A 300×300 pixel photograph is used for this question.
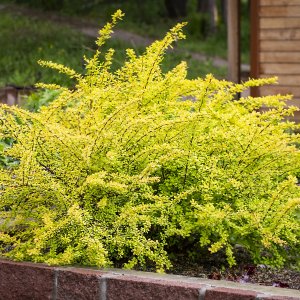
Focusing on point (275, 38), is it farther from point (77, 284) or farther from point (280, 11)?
point (77, 284)

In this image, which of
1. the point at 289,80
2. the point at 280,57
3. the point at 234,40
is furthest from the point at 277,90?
the point at 234,40

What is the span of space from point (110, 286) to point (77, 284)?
0.20 m

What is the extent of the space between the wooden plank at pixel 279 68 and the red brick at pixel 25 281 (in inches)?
320

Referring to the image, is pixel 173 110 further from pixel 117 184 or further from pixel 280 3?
pixel 280 3

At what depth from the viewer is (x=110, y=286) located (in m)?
4.66

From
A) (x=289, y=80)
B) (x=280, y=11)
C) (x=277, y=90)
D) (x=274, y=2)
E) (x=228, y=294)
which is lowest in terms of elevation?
(x=228, y=294)

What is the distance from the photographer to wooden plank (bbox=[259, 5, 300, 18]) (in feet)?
41.4

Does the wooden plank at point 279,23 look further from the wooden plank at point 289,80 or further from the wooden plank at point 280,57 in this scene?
the wooden plank at point 289,80

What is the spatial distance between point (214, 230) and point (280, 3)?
819cm

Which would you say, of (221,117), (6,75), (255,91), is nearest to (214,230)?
(221,117)

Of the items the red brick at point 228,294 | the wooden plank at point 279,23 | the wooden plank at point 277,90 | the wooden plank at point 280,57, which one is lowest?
the red brick at point 228,294

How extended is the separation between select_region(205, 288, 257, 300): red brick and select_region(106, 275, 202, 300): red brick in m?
0.08

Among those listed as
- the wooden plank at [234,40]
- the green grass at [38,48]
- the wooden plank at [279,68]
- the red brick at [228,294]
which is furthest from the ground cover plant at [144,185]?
the green grass at [38,48]

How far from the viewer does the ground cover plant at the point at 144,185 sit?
4922 mm
